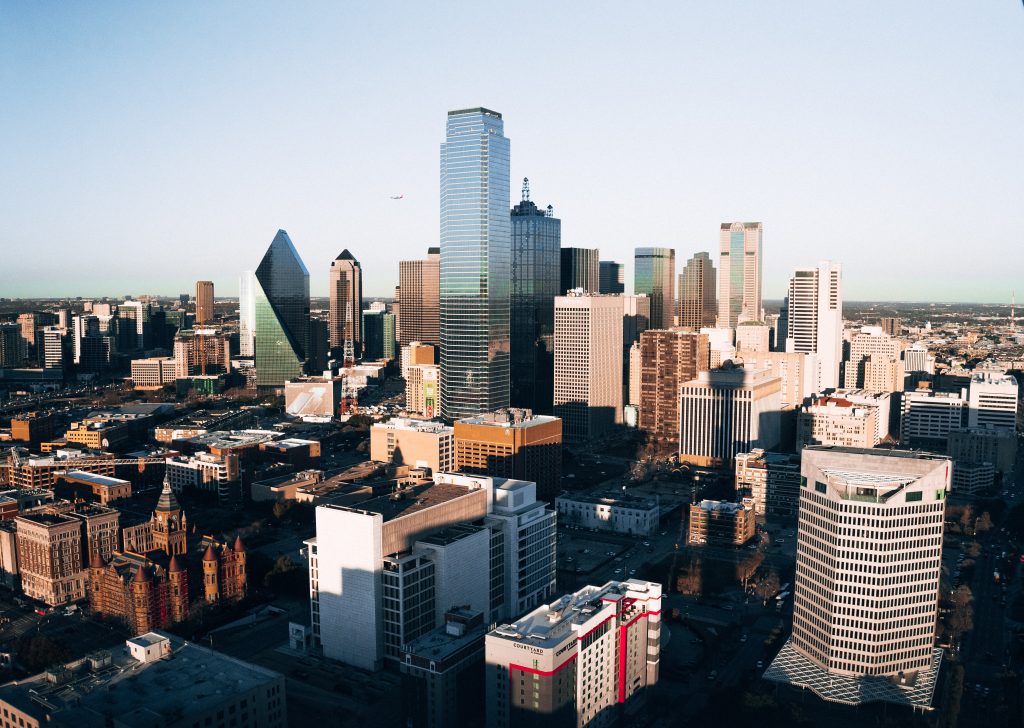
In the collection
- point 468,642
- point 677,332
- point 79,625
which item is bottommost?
point 79,625

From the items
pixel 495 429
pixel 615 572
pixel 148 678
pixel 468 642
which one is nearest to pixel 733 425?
pixel 495 429

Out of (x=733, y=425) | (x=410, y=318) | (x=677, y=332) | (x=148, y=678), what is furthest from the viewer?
(x=410, y=318)

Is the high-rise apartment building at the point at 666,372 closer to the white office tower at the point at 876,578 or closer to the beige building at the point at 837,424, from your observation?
the beige building at the point at 837,424

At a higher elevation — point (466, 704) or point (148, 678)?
point (148, 678)

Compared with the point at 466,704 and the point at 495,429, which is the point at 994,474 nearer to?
the point at 495,429

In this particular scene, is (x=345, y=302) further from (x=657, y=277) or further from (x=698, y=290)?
(x=698, y=290)

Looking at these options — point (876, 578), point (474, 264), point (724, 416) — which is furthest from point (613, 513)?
point (474, 264)

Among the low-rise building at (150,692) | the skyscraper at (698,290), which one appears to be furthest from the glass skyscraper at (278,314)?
the low-rise building at (150,692)
